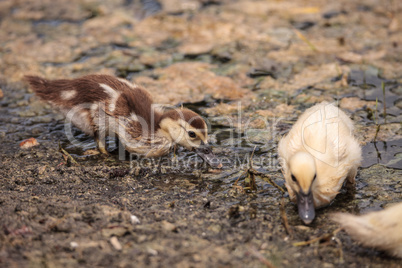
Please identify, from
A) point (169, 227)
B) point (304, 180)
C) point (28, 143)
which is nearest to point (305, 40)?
point (304, 180)

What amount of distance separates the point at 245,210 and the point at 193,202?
45cm

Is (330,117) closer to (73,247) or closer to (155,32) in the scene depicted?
(73,247)

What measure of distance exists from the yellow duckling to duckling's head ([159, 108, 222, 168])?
1.54 meters

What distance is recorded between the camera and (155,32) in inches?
274

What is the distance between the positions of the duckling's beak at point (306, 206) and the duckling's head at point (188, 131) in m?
1.04

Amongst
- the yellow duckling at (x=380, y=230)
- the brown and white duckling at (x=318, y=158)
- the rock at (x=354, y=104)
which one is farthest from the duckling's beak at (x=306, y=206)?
the rock at (x=354, y=104)

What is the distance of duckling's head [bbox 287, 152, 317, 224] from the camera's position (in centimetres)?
315

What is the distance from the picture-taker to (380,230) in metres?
2.75

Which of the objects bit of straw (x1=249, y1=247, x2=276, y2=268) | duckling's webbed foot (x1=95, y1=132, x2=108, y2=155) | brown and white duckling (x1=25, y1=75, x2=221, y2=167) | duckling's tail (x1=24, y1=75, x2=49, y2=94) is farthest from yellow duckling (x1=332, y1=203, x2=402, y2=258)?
duckling's tail (x1=24, y1=75, x2=49, y2=94)

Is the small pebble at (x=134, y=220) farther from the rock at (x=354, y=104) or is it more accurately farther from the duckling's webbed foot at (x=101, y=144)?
the rock at (x=354, y=104)

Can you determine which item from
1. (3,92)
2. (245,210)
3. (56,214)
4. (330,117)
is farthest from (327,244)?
(3,92)

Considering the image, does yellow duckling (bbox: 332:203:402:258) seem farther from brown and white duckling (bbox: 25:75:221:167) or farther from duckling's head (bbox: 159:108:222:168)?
brown and white duckling (bbox: 25:75:221:167)

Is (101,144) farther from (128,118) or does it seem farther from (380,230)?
(380,230)

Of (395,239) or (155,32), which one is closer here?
(395,239)
